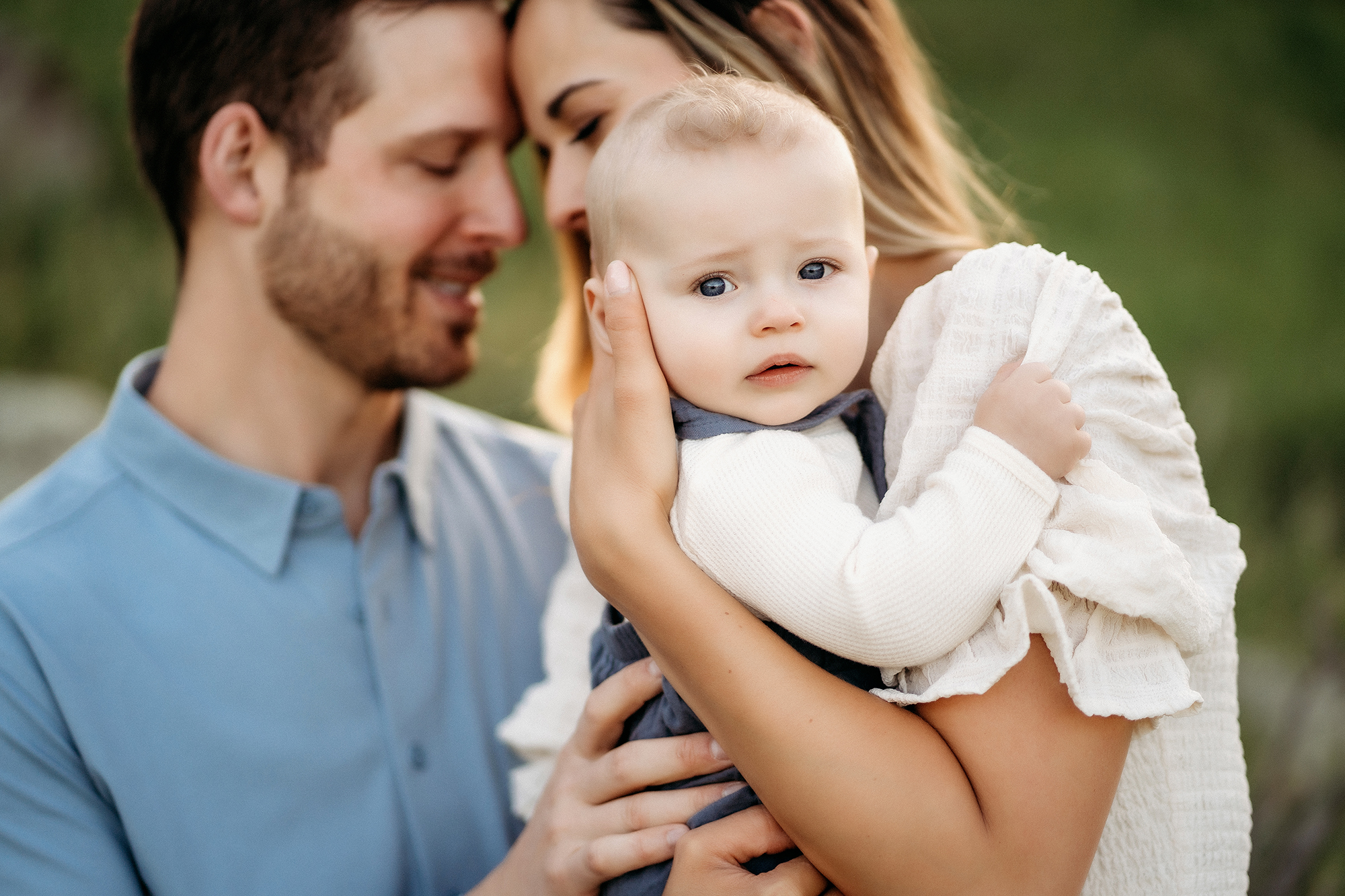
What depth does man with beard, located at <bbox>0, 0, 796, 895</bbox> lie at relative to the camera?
1.70 metres

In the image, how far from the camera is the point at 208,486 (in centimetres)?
199

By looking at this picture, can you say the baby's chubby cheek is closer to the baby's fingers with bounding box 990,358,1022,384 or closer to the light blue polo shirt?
the baby's fingers with bounding box 990,358,1022,384

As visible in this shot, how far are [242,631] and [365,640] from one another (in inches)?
9.0

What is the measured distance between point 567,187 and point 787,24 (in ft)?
1.70

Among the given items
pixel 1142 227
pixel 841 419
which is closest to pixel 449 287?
pixel 841 419

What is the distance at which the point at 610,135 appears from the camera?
1.45 m

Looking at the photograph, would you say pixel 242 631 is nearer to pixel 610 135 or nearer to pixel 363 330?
pixel 363 330

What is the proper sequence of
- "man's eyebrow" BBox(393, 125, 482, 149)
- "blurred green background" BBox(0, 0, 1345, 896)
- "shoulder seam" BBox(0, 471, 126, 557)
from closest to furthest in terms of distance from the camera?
"shoulder seam" BBox(0, 471, 126, 557) < "man's eyebrow" BBox(393, 125, 482, 149) < "blurred green background" BBox(0, 0, 1345, 896)

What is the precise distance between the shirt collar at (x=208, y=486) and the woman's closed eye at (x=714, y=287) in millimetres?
1067

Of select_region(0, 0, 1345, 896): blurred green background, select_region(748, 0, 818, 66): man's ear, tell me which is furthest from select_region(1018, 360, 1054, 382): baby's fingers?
select_region(0, 0, 1345, 896): blurred green background

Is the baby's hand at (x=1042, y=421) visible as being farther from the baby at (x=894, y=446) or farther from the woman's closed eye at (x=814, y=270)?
the woman's closed eye at (x=814, y=270)

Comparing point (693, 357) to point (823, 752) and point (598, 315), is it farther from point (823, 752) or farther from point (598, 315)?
point (823, 752)

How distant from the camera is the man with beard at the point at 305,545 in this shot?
5.59ft

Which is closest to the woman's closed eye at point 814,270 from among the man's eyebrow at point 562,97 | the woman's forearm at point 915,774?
the woman's forearm at point 915,774
